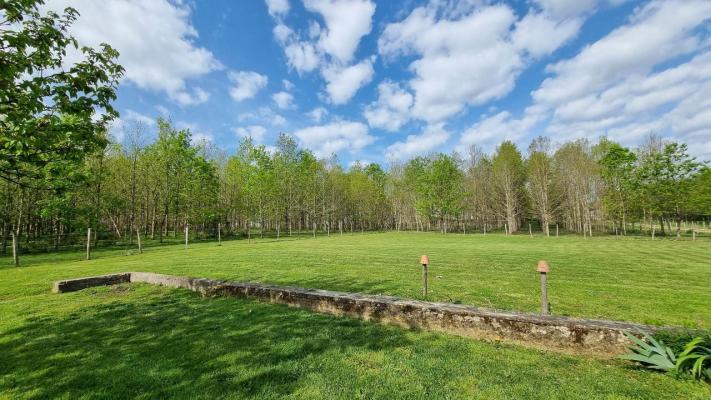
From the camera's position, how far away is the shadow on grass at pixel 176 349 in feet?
12.6

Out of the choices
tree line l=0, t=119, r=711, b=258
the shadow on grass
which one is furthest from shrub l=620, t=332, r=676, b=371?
tree line l=0, t=119, r=711, b=258

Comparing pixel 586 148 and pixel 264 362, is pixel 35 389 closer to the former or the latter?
pixel 264 362

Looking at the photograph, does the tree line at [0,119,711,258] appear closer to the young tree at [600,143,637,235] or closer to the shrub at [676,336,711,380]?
the young tree at [600,143,637,235]

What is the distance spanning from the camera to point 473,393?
11.9ft

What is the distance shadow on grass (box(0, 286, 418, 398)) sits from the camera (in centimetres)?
383

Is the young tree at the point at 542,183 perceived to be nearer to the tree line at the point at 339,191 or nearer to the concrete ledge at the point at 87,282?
the tree line at the point at 339,191

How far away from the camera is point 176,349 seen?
4.97m

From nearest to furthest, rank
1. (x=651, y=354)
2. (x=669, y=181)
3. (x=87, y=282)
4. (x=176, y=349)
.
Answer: (x=651, y=354)
(x=176, y=349)
(x=87, y=282)
(x=669, y=181)

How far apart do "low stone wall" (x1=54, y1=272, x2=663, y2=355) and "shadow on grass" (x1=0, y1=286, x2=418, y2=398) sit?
332mm

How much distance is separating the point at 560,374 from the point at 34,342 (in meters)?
8.57

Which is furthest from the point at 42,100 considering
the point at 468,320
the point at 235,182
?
the point at 235,182

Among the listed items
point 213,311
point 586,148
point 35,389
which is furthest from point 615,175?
point 35,389

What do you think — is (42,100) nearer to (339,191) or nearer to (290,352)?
(290,352)

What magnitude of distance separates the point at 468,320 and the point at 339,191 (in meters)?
60.2
